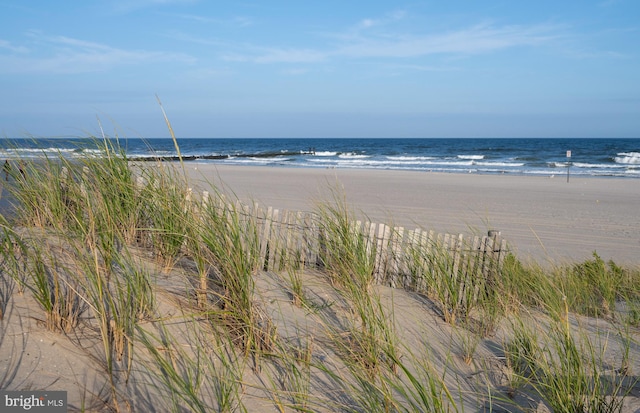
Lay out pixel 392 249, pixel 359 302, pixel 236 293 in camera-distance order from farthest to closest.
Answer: pixel 392 249 → pixel 359 302 → pixel 236 293

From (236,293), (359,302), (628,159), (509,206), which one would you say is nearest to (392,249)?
(359,302)

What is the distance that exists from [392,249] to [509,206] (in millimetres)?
11857

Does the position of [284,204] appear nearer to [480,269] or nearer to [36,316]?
[480,269]

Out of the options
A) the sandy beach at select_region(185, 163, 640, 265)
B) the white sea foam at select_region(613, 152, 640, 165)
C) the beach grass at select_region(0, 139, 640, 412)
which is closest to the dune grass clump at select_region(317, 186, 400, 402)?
the beach grass at select_region(0, 139, 640, 412)

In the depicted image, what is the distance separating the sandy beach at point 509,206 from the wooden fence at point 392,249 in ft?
2.62

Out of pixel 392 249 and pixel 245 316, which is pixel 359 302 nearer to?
pixel 245 316

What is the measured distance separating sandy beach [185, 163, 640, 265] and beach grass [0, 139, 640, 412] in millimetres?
1406

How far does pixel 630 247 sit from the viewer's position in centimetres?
1074

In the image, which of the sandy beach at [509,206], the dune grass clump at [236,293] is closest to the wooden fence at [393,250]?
the sandy beach at [509,206]

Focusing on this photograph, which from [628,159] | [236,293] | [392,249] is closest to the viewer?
[236,293]

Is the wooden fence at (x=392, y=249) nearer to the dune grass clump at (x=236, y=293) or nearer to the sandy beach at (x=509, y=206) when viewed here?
the sandy beach at (x=509, y=206)

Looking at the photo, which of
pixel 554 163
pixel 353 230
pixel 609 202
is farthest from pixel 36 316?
pixel 554 163

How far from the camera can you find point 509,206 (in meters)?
16.2

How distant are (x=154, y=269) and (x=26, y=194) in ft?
5.17
